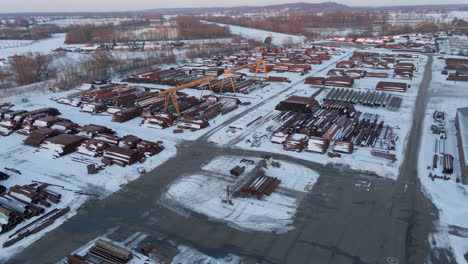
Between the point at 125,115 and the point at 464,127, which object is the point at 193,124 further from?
the point at 464,127

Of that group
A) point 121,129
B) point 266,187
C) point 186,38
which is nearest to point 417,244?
point 266,187

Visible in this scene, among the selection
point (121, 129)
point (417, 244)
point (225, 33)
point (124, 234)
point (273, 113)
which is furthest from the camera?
point (225, 33)

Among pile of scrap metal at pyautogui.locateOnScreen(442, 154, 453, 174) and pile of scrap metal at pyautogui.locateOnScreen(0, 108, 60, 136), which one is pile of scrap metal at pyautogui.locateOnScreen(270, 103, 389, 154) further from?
pile of scrap metal at pyautogui.locateOnScreen(0, 108, 60, 136)

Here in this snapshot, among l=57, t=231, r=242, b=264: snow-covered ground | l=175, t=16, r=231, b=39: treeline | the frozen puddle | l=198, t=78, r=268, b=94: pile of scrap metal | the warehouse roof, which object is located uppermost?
l=175, t=16, r=231, b=39: treeline

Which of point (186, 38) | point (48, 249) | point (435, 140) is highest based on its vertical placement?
point (186, 38)

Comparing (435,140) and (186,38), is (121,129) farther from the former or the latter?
(186,38)

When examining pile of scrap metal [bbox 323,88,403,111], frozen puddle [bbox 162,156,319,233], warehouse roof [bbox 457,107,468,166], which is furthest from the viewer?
pile of scrap metal [bbox 323,88,403,111]

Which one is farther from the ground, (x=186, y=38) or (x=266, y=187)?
(x=186, y=38)

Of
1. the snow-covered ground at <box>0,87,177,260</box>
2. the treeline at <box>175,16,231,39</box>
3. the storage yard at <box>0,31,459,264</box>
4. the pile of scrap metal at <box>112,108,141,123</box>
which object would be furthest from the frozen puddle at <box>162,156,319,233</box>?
the treeline at <box>175,16,231,39</box>
